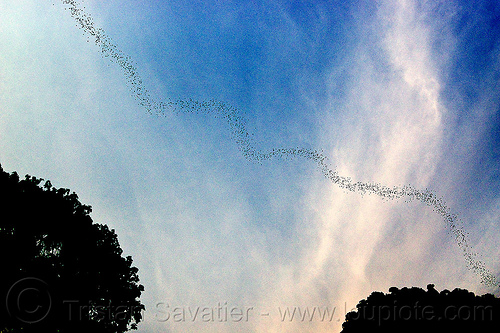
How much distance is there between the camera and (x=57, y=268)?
21984 mm

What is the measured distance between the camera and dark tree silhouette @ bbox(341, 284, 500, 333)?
19688mm

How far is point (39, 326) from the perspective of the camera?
65.4 feet

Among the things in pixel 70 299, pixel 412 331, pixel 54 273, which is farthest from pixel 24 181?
pixel 412 331

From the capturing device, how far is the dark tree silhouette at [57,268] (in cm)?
1947

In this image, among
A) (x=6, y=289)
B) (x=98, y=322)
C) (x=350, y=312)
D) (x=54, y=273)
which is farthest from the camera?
(x=350, y=312)

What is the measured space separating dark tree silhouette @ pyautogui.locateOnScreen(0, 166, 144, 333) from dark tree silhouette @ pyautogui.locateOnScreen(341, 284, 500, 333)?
67.6 ft

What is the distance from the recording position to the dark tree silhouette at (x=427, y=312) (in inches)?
775

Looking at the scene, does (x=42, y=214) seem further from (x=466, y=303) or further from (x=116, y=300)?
(x=466, y=303)

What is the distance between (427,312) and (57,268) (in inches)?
1103

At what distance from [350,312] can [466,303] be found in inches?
345

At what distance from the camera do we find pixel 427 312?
21.1 m

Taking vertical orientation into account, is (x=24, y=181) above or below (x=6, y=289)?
above

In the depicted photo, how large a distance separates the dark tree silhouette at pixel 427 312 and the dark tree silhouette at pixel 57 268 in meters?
20.6

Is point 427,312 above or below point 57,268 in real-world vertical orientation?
above
